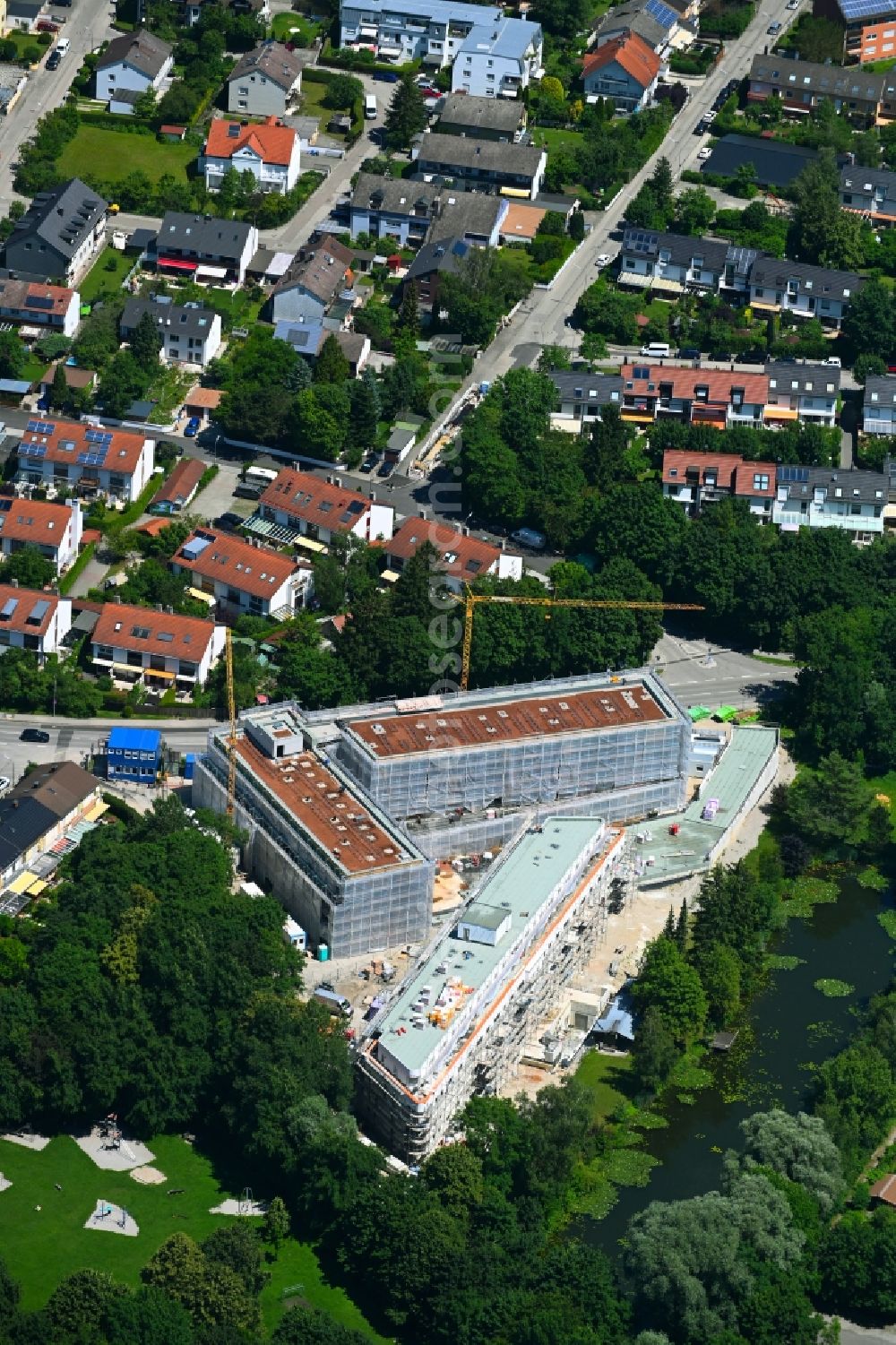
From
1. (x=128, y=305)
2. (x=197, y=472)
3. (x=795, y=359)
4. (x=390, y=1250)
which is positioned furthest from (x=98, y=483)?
(x=390, y=1250)

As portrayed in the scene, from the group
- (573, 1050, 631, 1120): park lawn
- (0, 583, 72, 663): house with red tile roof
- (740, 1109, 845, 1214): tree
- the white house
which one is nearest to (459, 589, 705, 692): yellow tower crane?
(0, 583, 72, 663): house with red tile roof

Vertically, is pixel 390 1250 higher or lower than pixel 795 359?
lower

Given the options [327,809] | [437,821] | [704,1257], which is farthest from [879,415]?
[704,1257]

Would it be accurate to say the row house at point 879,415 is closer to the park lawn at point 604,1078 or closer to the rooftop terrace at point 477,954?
the rooftop terrace at point 477,954

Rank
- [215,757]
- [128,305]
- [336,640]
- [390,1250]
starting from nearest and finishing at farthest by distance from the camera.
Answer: [390,1250] → [215,757] → [336,640] → [128,305]

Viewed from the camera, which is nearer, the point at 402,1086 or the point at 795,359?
the point at 402,1086

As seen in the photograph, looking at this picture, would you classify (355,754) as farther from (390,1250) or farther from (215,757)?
(390,1250)

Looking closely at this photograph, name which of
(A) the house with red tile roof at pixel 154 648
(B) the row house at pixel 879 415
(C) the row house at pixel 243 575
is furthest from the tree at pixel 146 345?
(B) the row house at pixel 879 415
